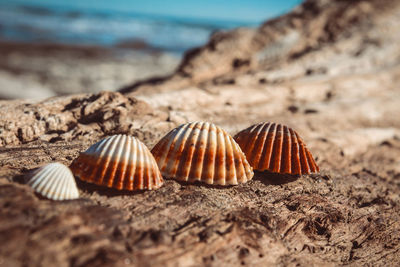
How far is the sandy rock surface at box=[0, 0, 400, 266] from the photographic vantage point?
5.20ft

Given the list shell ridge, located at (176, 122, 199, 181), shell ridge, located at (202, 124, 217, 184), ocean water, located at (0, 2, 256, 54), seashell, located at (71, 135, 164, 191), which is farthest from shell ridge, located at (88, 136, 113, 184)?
ocean water, located at (0, 2, 256, 54)

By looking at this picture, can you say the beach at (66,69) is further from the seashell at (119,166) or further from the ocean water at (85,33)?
the seashell at (119,166)

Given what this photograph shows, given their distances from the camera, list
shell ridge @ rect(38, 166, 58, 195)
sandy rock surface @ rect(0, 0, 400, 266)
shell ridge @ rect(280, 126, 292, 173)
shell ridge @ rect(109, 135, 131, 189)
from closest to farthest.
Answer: sandy rock surface @ rect(0, 0, 400, 266)
shell ridge @ rect(38, 166, 58, 195)
shell ridge @ rect(109, 135, 131, 189)
shell ridge @ rect(280, 126, 292, 173)

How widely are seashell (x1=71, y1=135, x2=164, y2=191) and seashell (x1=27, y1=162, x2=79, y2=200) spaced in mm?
153

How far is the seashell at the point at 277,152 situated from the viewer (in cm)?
246

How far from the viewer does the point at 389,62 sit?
6.11 meters

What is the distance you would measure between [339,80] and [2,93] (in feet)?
27.2

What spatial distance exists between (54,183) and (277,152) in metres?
1.70

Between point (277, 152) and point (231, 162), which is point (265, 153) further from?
point (231, 162)

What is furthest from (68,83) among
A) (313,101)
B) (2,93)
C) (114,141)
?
(114,141)

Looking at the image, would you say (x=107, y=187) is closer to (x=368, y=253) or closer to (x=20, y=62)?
(x=368, y=253)

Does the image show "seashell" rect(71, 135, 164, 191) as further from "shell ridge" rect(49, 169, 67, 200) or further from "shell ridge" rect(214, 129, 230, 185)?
"shell ridge" rect(214, 129, 230, 185)

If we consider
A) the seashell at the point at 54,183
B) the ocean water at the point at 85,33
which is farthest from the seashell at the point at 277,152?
the ocean water at the point at 85,33

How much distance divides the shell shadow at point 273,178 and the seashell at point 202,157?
302mm
